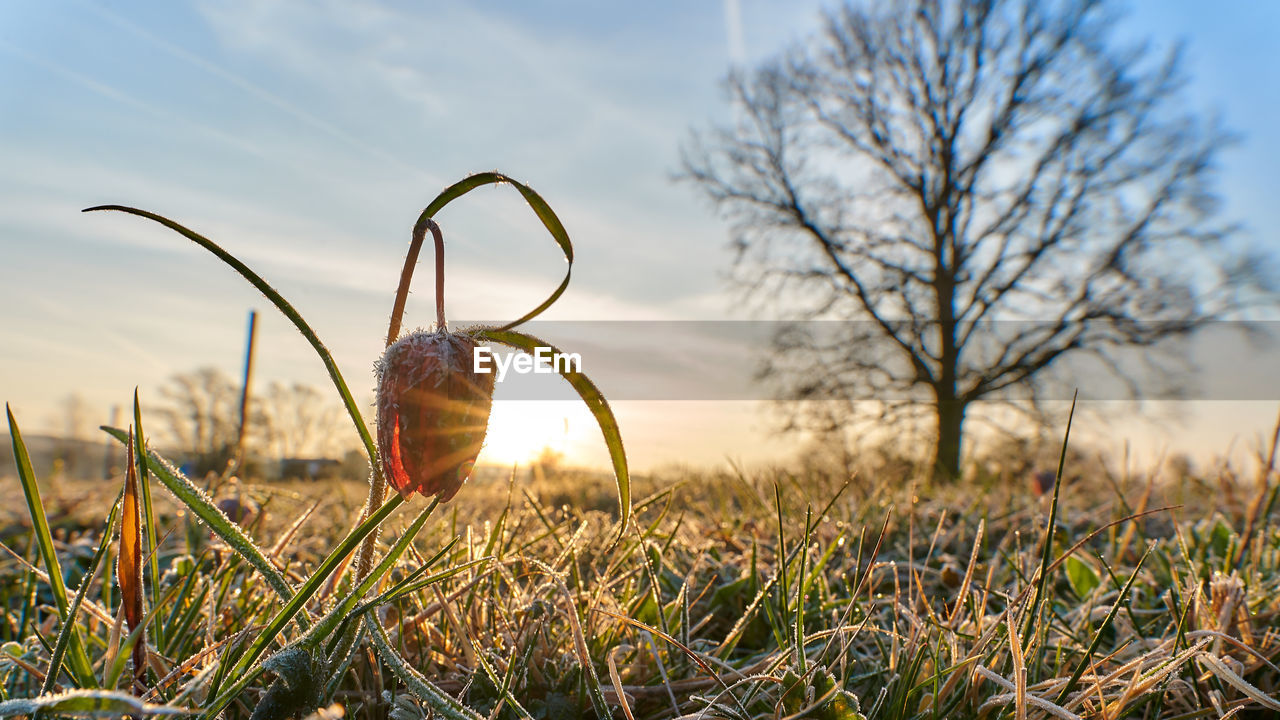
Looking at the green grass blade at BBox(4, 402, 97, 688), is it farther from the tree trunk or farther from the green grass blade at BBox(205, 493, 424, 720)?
the tree trunk

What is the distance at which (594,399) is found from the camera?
0.91 m

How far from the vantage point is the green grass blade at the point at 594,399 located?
90 centimetres

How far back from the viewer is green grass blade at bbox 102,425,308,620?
843mm

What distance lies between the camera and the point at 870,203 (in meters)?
12.6

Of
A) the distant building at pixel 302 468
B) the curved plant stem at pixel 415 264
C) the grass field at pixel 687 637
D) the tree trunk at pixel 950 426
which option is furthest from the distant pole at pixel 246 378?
the tree trunk at pixel 950 426

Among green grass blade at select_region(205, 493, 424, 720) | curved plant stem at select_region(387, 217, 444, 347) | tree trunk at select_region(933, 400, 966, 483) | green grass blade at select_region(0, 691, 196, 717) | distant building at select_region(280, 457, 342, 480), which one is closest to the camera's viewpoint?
green grass blade at select_region(0, 691, 196, 717)

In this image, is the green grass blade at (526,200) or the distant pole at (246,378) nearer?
the green grass blade at (526,200)

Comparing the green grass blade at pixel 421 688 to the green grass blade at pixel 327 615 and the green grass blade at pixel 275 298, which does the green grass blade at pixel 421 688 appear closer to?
the green grass blade at pixel 327 615

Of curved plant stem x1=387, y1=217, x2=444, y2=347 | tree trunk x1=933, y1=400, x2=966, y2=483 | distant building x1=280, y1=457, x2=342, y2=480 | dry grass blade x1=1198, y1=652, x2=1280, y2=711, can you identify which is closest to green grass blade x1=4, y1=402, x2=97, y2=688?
curved plant stem x1=387, y1=217, x2=444, y2=347

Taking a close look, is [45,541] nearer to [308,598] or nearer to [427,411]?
[308,598]

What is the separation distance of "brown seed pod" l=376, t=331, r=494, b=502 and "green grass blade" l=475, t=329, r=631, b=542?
41mm

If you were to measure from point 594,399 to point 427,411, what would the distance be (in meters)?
0.19

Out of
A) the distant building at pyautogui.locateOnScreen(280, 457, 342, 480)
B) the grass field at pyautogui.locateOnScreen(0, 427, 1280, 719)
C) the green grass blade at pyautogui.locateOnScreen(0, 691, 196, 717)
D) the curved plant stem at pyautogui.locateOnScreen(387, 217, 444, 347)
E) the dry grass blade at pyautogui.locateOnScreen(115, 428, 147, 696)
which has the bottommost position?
the distant building at pyautogui.locateOnScreen(280, 457, 342, 480)

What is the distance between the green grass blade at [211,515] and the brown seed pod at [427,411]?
0.56 feet
